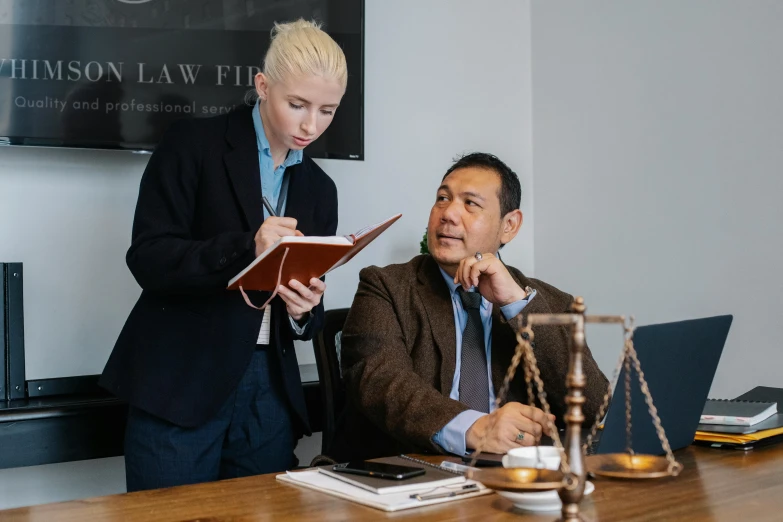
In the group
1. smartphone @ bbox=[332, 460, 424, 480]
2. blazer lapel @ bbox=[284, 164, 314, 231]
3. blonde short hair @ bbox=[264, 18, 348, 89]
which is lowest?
smartphone @ bbox=[332, 460, 424, 480]

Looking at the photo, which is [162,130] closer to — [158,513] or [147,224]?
[147,224]

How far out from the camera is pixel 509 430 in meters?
1.54

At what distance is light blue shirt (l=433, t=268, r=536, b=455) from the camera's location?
1577 millimetres

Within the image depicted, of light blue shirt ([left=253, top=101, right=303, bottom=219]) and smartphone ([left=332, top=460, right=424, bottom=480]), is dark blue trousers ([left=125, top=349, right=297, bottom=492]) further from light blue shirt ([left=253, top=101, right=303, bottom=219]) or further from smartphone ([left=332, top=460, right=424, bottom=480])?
smartphone ([left=332, top=460, right=424, bottom=480])

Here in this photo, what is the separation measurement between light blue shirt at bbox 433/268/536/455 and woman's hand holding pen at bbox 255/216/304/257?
0.41 m

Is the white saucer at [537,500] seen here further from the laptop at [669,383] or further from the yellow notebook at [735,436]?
the yellow notebook at [735,436]

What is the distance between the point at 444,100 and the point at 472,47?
26 cm

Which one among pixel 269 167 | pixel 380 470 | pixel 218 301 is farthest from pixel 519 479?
pixel 269 167

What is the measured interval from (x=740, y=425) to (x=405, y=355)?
2.20 ft

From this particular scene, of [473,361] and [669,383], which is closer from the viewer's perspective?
[669,383]

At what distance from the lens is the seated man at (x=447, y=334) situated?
1.72 metres

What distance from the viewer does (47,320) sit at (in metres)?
2.55

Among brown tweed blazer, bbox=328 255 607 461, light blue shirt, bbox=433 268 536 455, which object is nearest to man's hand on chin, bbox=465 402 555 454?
light blue shirt, bbox=433 268 536 455

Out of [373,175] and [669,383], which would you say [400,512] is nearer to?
[669,383]
